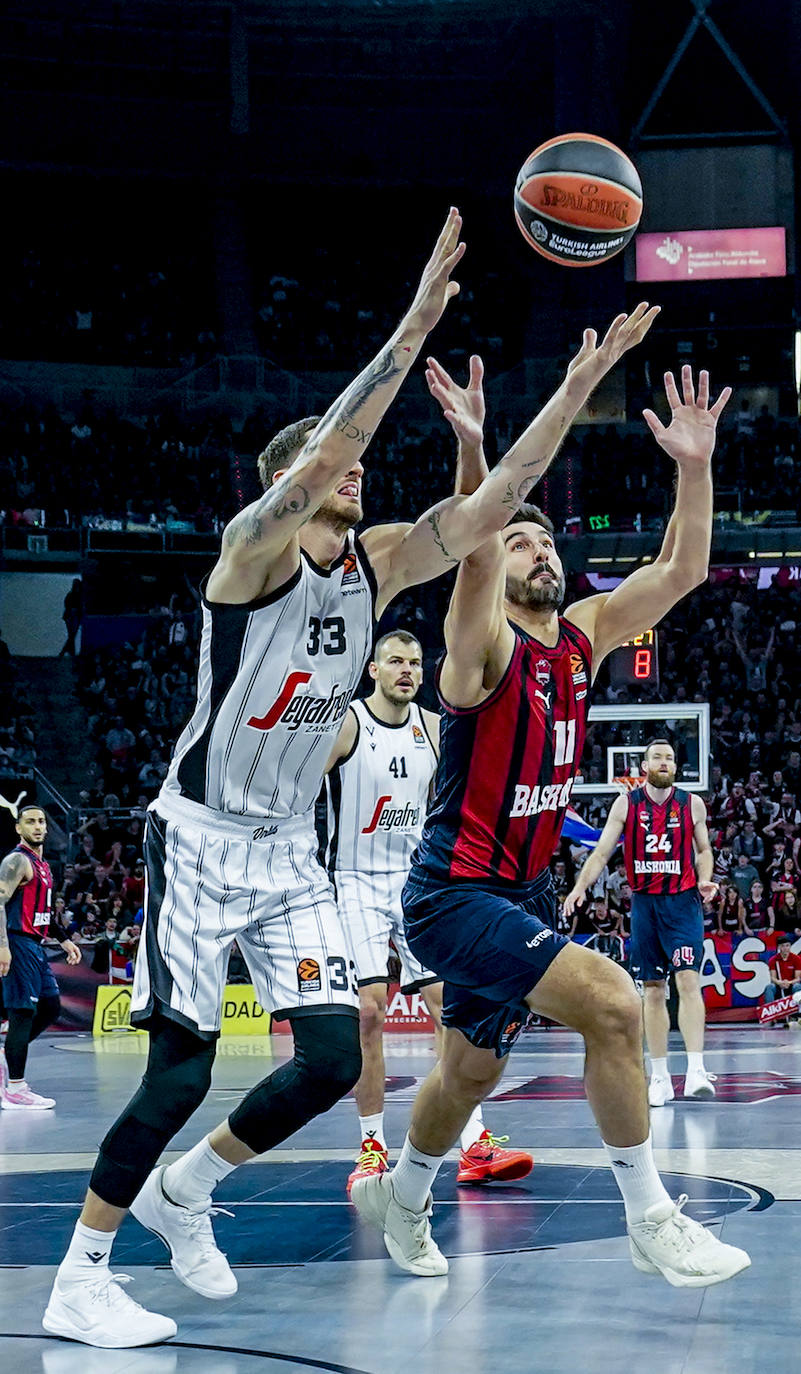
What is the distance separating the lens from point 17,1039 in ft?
37.3

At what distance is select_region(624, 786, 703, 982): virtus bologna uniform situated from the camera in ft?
35.0

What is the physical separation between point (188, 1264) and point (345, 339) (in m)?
30.1

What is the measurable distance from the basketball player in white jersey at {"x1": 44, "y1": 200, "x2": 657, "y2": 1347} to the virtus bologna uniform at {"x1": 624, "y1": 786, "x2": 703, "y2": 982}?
619 cm

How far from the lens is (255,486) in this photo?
30.7 meters

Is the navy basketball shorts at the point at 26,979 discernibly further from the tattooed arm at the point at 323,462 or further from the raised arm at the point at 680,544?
the tattooed arm at the point at 323,462

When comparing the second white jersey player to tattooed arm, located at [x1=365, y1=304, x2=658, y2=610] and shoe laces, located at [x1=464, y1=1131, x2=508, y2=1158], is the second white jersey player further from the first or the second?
tattooed arm, located at [x1=365, y1=304, x2=658, y2=610]

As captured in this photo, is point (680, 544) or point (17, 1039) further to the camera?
point (17, 1039)

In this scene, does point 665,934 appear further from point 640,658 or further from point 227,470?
point 227,470

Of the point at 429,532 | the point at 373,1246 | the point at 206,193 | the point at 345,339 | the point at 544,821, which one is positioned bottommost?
the point at 373,1246

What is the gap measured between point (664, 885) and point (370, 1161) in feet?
15.3

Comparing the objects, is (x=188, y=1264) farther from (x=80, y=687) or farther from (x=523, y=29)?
(x=523, y=29)

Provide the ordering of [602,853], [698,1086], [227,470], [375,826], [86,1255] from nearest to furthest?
[86,1255] → [375,826] → [698,1086] → [602,853] → [227,470]

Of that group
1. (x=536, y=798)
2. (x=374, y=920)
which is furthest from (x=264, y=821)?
(x=374, y=920)

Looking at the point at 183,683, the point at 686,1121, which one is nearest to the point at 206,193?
the point at 183,683
